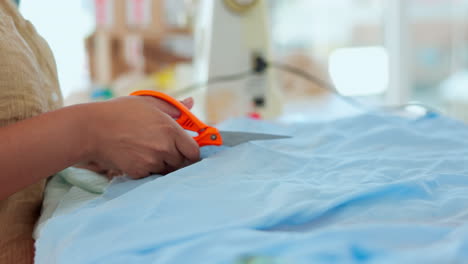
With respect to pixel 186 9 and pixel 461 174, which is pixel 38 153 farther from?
pixel 186 9

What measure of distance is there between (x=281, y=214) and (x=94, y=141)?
193mm

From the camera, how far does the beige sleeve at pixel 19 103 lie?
0.44m

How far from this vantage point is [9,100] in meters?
0.46

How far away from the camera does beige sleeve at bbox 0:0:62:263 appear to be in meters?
0.44

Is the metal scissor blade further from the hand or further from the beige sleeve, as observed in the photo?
the beige sleeve

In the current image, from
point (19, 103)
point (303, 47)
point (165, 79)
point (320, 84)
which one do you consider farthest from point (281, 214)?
point (303, 47)

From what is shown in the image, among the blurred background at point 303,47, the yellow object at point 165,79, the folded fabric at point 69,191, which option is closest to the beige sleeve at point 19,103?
the folded fabric at point 69,191

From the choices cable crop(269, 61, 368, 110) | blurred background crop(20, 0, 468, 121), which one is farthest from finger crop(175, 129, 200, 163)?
blurred background crop(20, 0, 468, 121)

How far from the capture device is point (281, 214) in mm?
327

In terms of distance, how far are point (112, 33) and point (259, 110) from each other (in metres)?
1.11

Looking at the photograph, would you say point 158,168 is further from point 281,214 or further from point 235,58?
point 235,58

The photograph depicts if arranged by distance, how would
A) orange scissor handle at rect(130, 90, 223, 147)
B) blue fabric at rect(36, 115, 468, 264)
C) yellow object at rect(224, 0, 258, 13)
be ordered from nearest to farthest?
blue fabric at rect(36, 115, 468, 264)
orange scissor handle at rect(130, 90, 223, 147)
yellow object at rect(224, 0, 258, 13)

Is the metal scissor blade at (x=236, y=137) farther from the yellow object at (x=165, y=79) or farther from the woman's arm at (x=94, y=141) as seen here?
the yellow object at (x=165, y=79)

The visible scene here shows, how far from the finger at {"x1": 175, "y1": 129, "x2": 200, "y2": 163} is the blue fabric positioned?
2 centimetres
